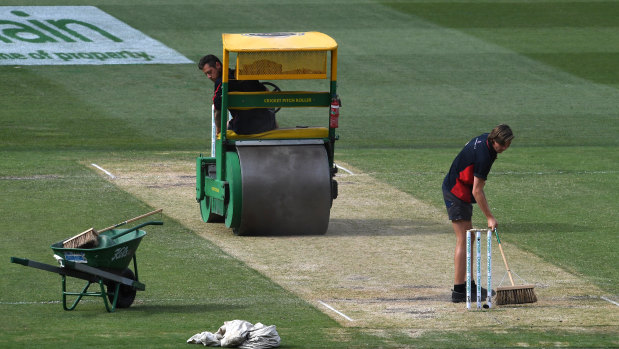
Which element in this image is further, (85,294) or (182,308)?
(182,308)

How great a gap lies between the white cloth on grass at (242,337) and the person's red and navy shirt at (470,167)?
116 inches

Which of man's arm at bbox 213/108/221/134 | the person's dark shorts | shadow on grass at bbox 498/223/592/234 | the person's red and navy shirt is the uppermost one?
the person's red and navy shirt

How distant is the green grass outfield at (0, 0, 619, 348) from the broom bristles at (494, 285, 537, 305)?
0.87 meters

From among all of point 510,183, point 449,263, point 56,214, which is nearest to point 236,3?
point 510,183

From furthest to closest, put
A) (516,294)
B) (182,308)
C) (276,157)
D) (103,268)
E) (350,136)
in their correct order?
(350,136) → (276,157) → (516,294) → (182,308) → (103,268)

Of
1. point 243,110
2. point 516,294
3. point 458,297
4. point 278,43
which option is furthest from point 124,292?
point 278,43

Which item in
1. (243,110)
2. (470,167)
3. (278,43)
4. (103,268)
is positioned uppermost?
(278,43)

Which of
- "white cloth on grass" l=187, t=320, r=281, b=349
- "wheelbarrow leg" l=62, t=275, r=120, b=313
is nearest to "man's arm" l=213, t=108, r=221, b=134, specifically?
"wheelbarrow leg" l=62, t=275, r=120, b=313

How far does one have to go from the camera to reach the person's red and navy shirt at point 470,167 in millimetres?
12070

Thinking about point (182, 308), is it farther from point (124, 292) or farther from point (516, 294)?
point (516, 294)

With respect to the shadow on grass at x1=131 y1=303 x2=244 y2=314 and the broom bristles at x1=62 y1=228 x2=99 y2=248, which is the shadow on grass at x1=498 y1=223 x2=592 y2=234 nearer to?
the shadow on grass at x1=131 y1=303 x2=244 y2=314

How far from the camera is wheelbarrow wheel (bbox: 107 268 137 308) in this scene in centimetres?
1171

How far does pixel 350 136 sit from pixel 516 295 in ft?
44.4

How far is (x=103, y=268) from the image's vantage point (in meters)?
11.4
